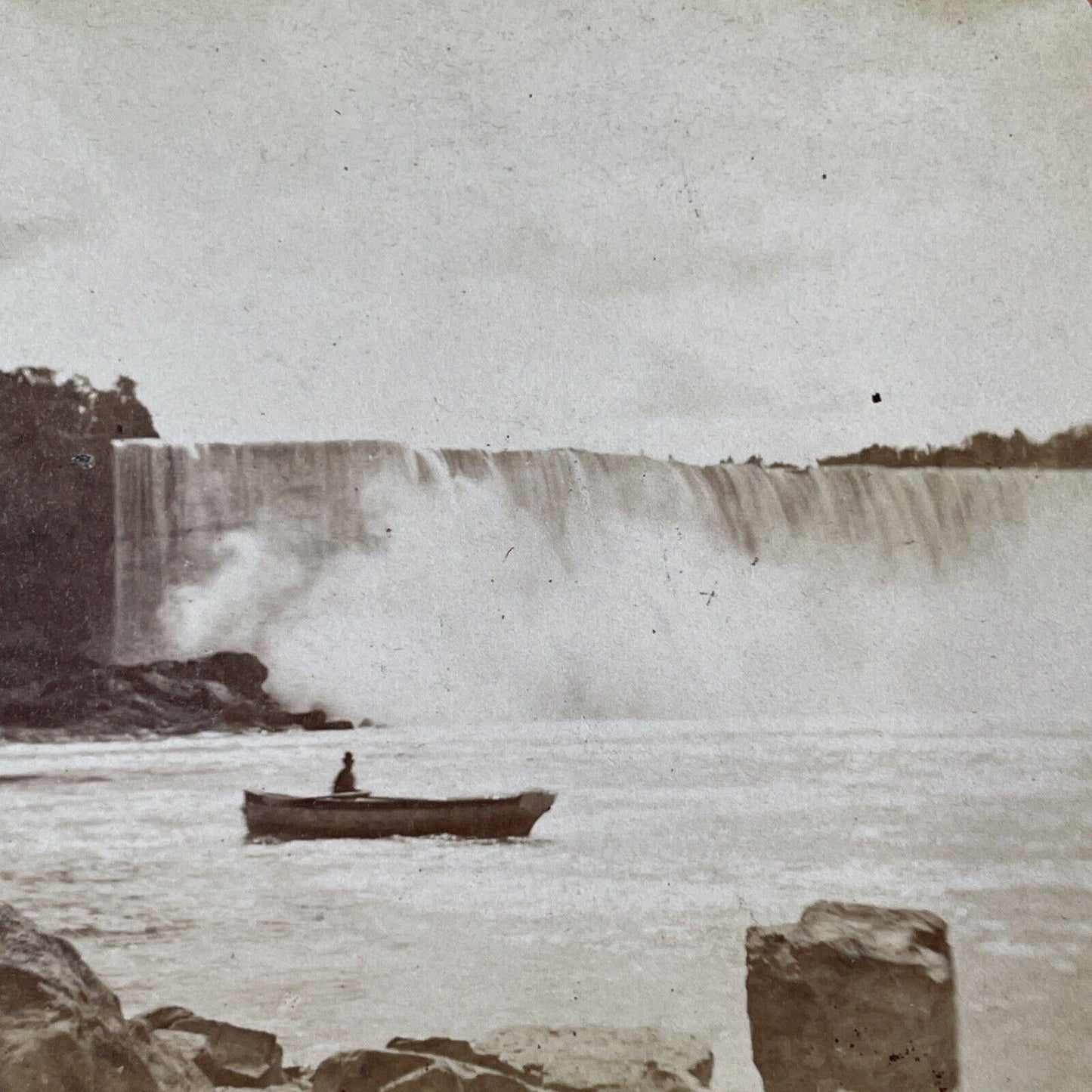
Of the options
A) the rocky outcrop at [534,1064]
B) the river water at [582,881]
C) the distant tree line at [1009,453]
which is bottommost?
the rocky outcrop at [534,1064]

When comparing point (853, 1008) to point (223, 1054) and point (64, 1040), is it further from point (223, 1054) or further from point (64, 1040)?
point (64, 1040)

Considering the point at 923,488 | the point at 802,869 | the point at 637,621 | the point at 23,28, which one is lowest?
the point at 802,869

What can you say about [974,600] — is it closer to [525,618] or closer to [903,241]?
[903,241]

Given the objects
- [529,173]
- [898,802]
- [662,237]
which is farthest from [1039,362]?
[529,173]

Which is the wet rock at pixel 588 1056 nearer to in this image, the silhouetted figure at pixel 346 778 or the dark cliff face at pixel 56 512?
the silhouetted figure at pixel 346 778

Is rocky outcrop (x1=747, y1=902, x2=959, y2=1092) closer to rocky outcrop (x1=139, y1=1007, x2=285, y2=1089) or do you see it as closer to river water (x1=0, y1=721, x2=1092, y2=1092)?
river water (x1=0, y1=721, x2=1092, y2=1092)

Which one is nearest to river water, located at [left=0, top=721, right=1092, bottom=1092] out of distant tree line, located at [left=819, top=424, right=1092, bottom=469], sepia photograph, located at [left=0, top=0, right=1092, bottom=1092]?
sepia photograph, located at [left=0, top=0, right=1092, bottom=1092]

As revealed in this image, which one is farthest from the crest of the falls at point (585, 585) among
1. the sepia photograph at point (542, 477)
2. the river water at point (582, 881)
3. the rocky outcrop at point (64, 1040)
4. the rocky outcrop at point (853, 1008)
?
the rocky outcrop at point (64, 1040)
